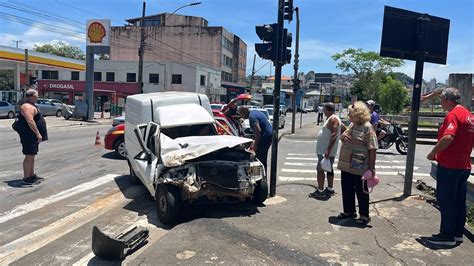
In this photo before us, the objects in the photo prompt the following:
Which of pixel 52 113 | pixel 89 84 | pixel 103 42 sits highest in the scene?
pixel 103 42

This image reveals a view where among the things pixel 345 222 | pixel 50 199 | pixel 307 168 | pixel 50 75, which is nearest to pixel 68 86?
pixel 50 75

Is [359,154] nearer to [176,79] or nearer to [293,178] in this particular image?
[293,178]

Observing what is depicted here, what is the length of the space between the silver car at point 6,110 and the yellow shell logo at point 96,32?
25.6ft

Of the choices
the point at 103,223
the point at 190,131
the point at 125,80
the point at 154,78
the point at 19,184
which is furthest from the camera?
the point at 125,80

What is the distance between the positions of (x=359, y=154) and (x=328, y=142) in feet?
5.95

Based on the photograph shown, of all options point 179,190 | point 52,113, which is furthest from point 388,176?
point 52,113

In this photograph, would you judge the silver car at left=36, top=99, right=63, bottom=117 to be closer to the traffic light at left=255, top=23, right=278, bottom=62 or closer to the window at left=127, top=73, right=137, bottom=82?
the window at left=127, top=73, right=137, bottom=82

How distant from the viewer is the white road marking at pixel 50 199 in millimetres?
6734

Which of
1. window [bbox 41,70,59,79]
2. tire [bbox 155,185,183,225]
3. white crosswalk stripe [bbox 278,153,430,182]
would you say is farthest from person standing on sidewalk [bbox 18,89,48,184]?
window [bbox 41,70,59,79]

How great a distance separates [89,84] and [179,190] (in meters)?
28.5

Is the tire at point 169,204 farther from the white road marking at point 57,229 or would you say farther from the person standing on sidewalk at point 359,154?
the person standing on sidewalk at point 359,154

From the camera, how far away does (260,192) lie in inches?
275

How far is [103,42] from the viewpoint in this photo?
106 ft

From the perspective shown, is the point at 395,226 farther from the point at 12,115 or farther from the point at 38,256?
the point at 12,115
